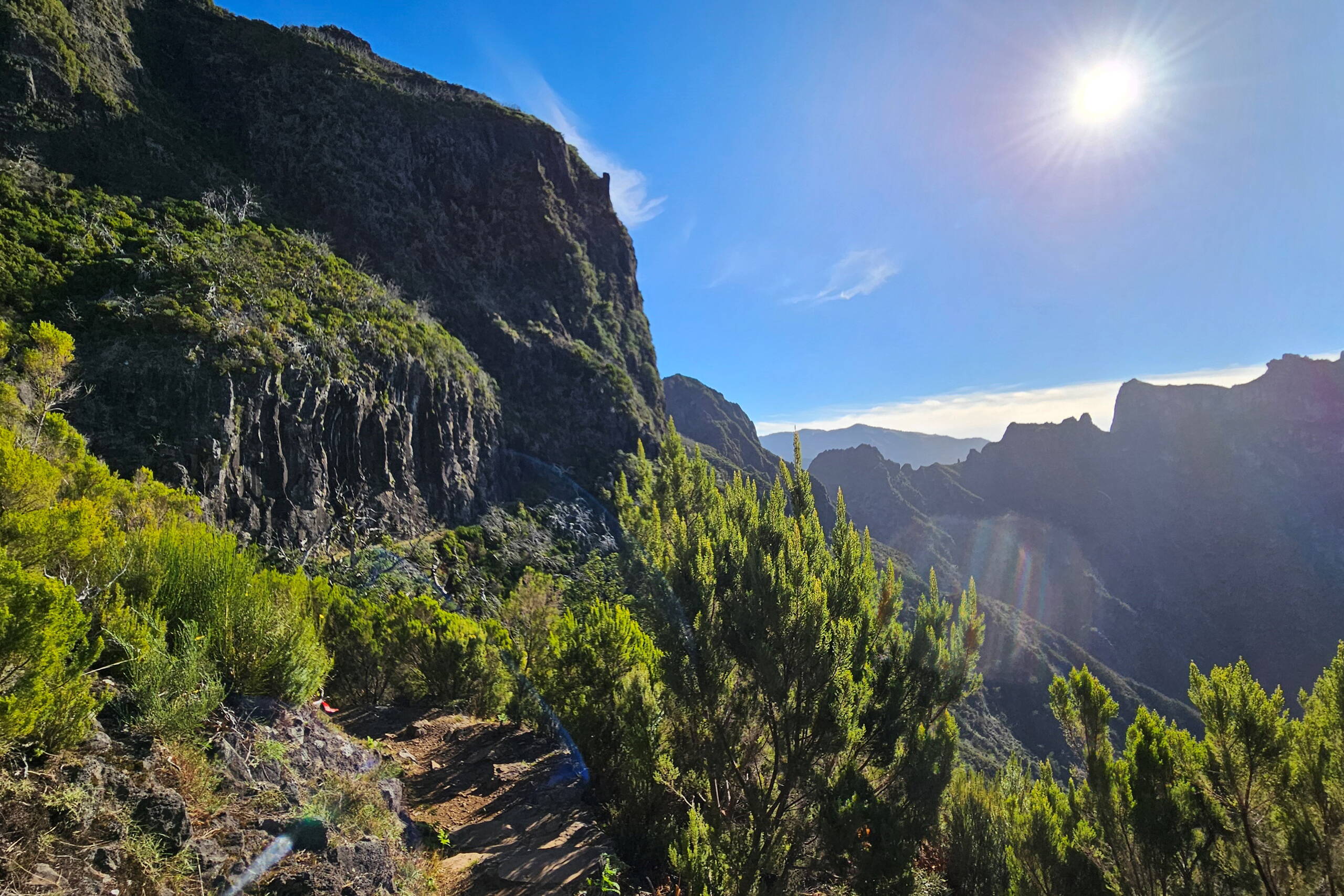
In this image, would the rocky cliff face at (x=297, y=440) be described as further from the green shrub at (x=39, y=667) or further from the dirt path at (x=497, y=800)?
the green shrub at (x=39, y=667)

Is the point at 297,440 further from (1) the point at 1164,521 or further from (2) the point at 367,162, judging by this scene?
(1) the point at 1164,521

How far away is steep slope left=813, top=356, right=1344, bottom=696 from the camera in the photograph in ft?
364

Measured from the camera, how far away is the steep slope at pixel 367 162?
112 ft

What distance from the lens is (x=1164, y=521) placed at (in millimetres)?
145625

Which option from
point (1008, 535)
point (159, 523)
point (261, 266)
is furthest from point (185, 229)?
point (1008, 535)

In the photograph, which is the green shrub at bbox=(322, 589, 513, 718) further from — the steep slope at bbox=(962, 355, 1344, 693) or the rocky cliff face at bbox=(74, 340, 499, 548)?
the steep slope at bbox=(962, 355, 1344, 693)

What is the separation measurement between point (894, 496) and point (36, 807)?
177 metres

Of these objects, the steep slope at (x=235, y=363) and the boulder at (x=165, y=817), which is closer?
the boulder at (x=165, y=817)

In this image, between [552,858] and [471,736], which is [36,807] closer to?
[552,858]

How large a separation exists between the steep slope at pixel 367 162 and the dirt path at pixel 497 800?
42821 millimetres

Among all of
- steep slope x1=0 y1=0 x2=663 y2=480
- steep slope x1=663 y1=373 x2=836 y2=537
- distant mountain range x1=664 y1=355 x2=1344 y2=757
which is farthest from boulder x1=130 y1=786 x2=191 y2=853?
steep slope x1=663 y1=373 x2=836 y2=537

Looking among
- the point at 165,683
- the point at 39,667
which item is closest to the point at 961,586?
the point at 165,683

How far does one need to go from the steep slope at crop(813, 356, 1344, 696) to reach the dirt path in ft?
367

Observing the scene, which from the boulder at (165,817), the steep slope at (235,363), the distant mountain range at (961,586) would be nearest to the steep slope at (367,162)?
the steep slope at (235,363)
